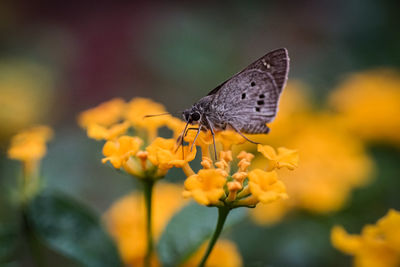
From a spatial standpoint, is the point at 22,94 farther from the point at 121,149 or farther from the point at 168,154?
the point at 168,154

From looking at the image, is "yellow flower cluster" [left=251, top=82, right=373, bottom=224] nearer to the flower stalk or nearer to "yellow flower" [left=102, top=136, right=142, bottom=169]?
the flower stalk

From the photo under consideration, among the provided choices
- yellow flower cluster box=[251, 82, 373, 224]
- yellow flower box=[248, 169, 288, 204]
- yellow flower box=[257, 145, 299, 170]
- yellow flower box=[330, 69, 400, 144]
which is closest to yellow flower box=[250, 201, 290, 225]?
yellow flower cluster box=[251, 82, 373, 224]

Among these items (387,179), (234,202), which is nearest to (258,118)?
(234,202)

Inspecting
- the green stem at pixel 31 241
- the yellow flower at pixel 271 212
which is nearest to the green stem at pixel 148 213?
the green stem at pixel 31 241

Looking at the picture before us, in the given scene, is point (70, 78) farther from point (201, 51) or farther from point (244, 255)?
point (244, 255)

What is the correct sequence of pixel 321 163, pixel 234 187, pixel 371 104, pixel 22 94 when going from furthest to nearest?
1. pixel 22 94
2. pixel 371 104
3. pixel 321 163
4. pixel 234 187

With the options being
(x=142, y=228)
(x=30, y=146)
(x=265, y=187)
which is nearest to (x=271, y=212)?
(x=142, y=228)
